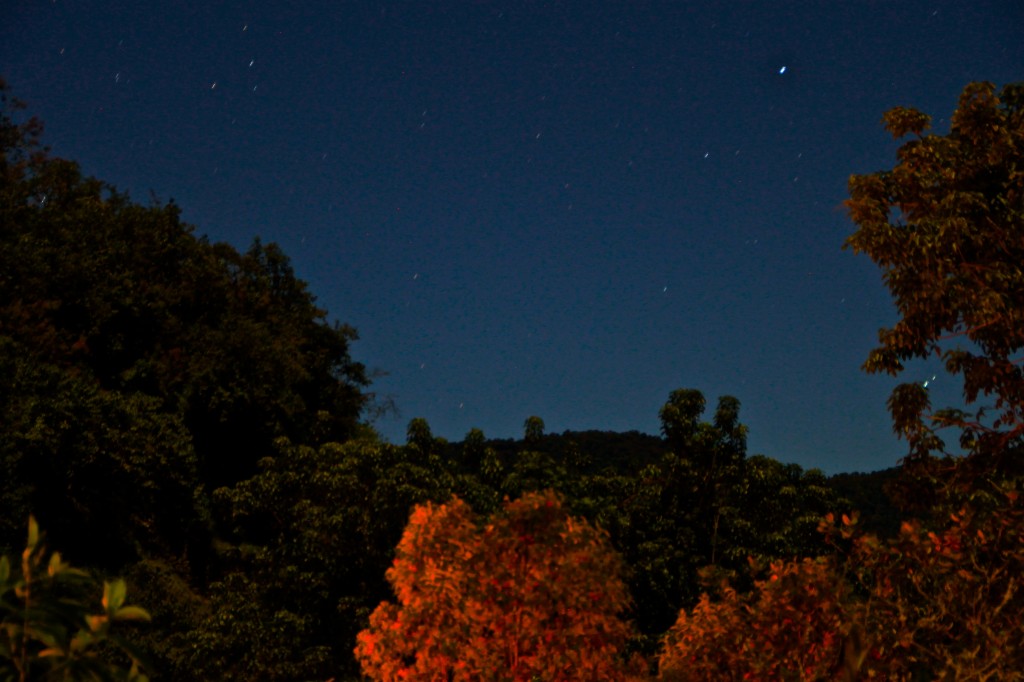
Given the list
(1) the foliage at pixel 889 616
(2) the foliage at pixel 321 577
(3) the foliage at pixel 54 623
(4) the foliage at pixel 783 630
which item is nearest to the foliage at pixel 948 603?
(1) the foliage at pixel 889 616

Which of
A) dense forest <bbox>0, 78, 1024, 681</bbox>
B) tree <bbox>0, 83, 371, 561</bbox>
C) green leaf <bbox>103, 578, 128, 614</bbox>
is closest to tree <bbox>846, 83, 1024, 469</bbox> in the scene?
dense forest <bbox>0, 78, 1024, 681</bbox>

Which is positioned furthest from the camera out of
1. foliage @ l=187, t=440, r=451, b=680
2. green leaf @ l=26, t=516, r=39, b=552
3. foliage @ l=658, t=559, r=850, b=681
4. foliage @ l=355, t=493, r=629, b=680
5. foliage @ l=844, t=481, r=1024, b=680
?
foliage @ l=187, t=440, r=451, b=680

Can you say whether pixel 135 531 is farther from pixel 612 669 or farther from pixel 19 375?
pixel 612 669

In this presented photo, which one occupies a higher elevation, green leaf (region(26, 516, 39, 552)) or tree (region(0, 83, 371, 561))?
tree (region(0, 83, 371, 561))

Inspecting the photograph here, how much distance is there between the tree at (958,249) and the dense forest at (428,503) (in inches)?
1.4

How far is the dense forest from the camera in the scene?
716 cm

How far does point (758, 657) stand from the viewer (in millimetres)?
6727

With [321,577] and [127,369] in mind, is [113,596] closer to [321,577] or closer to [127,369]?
[321,577]

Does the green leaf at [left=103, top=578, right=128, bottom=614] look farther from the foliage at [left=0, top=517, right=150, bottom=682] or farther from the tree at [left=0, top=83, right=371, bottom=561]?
the tree at [left=0, top=83, right=371, bottom=561]

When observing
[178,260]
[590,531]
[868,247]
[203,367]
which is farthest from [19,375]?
[868,247]

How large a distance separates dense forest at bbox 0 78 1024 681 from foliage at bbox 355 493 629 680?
27 mm

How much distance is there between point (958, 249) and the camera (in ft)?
33.7

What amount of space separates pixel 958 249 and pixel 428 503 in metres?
6.95

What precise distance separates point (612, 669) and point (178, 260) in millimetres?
21692
